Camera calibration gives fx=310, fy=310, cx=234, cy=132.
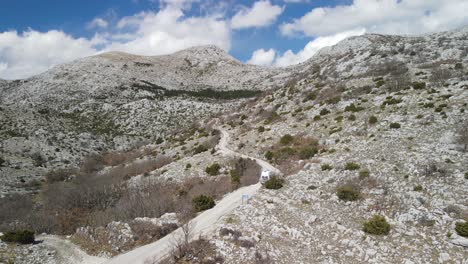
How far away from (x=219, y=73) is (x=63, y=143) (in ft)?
371

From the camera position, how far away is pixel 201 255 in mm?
16781

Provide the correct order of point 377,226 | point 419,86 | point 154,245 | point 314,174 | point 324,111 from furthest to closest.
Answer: point 324,111
point 419,86
point 314,174
point 154,245
point 377,226

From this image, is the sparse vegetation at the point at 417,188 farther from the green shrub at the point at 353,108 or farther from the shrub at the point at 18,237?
the shrub at the point at 18,237

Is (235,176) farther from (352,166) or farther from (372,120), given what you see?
(372,120)

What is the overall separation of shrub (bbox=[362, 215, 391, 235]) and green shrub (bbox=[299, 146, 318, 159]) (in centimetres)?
1370

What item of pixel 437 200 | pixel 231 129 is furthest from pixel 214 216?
pixel 231 129

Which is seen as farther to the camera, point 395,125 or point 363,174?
point 395,125

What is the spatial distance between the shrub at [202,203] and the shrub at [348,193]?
10127 millimetres

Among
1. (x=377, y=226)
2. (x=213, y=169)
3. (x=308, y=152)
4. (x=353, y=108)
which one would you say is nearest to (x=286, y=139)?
(x=308, y=152)

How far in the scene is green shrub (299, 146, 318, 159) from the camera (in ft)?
107

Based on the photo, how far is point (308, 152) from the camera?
32.8 metres

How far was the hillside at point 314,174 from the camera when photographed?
18.0 metres

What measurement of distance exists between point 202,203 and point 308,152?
13.2 m

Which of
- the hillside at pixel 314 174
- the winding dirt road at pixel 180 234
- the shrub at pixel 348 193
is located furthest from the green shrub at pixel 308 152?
the shrub at pixel 348 193
